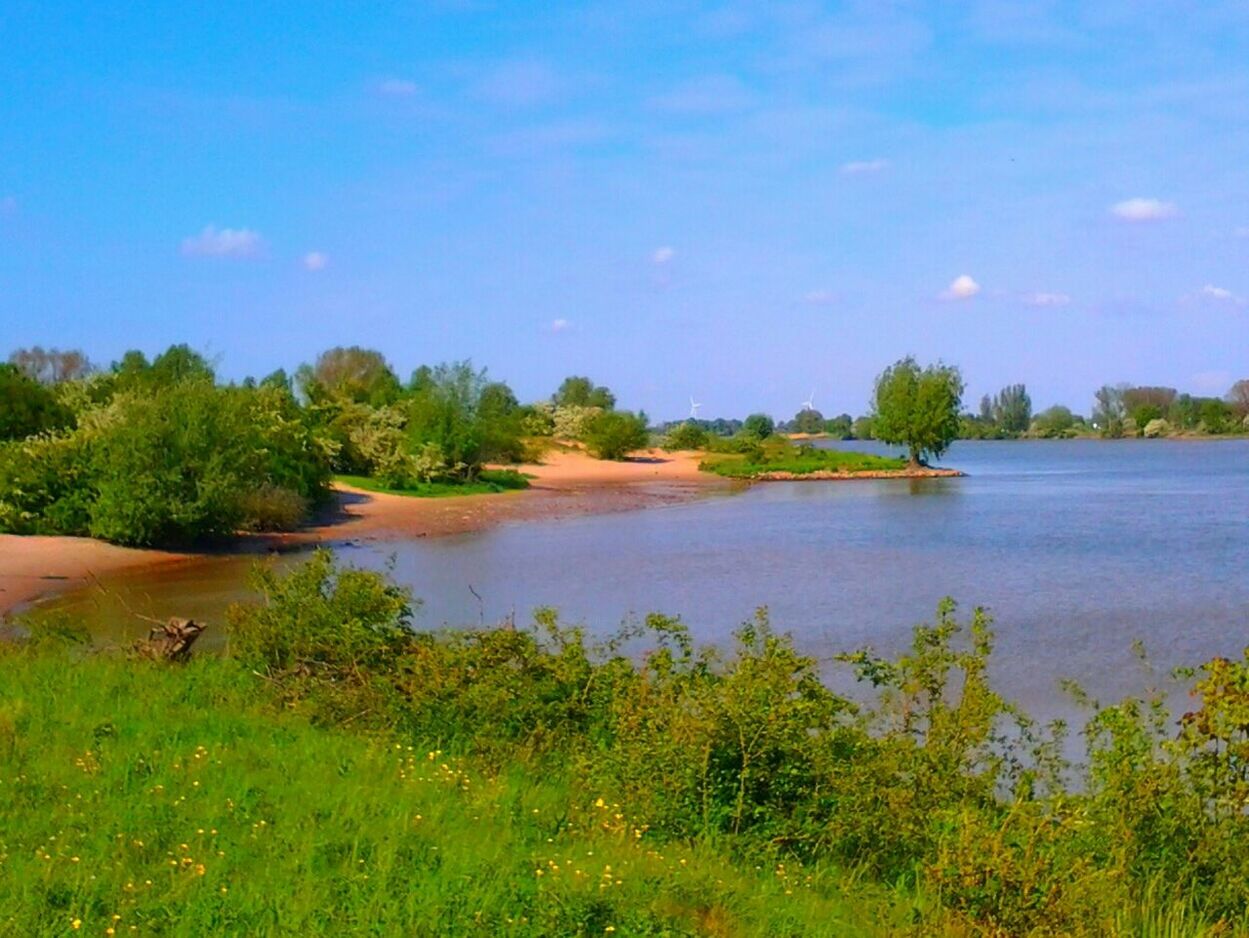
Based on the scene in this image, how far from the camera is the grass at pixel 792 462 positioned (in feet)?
247

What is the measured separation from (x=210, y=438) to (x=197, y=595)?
7.89 meters

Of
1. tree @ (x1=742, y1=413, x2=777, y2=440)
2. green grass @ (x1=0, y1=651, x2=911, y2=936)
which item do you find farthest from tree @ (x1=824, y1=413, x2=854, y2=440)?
green grass @ (x1=0, y1=651, x2=911, y2=936)

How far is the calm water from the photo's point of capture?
17.5 m

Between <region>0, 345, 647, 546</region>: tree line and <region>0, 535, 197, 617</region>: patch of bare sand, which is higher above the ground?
<region>0, 345, 647, 546</region>: tree line

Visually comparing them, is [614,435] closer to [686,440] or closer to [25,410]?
[686,440]

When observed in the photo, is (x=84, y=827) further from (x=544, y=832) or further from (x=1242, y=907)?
(x=1242, y=907)

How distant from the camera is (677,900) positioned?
5.67 m

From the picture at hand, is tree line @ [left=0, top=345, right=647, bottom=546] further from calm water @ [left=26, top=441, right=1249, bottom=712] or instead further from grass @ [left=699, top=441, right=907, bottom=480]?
grass @ [left=699, top=441, right=907, bottom=480]

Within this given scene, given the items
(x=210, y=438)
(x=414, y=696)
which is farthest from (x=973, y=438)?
(x=414, y=696)

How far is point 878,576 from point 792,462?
54.2 metres

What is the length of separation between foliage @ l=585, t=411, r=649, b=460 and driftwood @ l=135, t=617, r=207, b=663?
71.2 metres

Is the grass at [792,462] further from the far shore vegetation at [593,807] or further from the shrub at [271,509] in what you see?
the far shore vegetation at [593,807]

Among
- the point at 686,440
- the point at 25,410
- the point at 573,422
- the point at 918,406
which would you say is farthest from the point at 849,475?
the point at 25,410

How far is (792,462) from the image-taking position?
261ft
